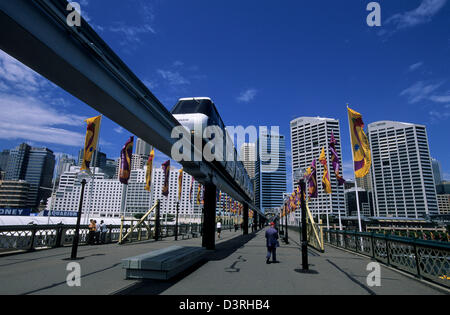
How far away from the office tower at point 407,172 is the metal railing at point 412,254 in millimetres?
154921

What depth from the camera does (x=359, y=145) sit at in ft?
50.4

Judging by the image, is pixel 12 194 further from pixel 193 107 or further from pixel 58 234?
pixel 193 107

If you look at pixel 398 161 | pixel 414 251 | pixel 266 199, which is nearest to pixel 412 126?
pixel 398 161

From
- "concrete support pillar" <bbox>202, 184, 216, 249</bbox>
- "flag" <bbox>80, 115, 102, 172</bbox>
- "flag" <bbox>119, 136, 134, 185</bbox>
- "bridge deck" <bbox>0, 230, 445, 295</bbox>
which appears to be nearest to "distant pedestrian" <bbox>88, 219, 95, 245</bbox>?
"flag" <bbox>119, 136, 134, 185</bbox>

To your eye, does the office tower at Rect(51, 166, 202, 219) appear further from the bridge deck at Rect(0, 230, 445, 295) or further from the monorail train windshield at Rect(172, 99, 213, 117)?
the bridge deck at Rect(0, 230, 445, 295)

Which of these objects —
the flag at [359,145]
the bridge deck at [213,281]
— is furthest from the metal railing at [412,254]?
the flag at [359,145]

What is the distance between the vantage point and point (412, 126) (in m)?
151

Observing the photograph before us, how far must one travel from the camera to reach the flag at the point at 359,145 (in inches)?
587

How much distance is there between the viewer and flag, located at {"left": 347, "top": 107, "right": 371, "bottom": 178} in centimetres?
1490

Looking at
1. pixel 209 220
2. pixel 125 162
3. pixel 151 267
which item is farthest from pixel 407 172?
pixel 151 267

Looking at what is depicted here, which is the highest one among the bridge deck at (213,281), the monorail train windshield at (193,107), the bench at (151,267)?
the monorail train windshield at (193,107)

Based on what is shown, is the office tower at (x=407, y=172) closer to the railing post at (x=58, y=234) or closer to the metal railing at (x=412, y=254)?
the metal railing at (x=412, y=254)

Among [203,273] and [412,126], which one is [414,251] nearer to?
[203,273]
